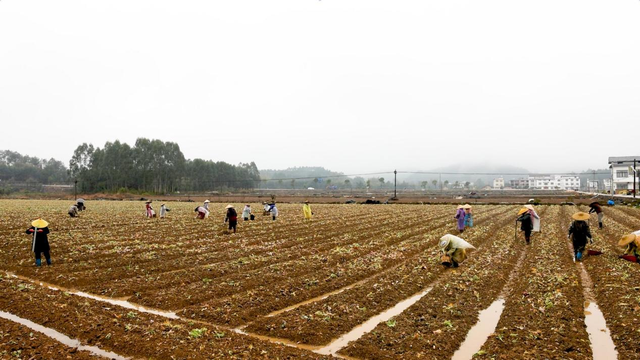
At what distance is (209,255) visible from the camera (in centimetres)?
1669

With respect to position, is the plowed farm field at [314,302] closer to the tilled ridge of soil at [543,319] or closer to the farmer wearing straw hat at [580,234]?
the tilled ridge of soil at [543,319]

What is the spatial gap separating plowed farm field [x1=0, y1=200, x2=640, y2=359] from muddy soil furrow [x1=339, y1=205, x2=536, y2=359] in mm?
42

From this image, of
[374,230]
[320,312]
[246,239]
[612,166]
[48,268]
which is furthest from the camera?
[612,166]

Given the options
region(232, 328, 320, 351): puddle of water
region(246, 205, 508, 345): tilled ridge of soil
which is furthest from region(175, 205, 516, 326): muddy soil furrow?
region(246, 205, 508, 345): tilled ridge of soil

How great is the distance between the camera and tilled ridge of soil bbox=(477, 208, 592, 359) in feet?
24.3

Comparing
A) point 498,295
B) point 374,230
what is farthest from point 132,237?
point 498,295

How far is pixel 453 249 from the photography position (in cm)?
1463

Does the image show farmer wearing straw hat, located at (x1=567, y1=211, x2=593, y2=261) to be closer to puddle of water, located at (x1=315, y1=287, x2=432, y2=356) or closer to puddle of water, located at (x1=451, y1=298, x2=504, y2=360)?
puddle of water, located at (x1=451, y1=298, x2=504, y2=360)

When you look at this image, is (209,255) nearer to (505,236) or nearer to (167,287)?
(167,287)

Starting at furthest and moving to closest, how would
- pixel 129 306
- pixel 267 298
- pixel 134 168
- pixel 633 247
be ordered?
pixel 134 168, pixel 633 247, pixel 267 298, pixel 129 306

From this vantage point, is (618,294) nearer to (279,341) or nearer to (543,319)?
(543,319)

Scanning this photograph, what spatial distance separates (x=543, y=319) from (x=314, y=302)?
5507 mm

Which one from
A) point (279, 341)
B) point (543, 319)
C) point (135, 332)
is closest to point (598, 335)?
point (543, 319)

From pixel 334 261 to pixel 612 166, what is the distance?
104m
